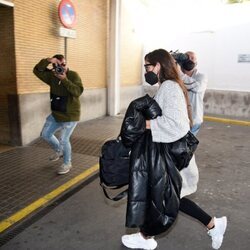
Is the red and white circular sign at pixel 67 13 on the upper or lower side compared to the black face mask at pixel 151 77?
upper

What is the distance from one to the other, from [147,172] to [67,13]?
5897 mm

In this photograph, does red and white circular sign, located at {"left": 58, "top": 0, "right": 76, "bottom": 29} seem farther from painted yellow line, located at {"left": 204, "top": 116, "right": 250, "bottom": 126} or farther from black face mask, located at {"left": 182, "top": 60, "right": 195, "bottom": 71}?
painted yellow line, located at {"left": 204, "top": 116, "right": 250, "bottom": 126}

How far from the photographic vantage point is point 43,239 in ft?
10.2

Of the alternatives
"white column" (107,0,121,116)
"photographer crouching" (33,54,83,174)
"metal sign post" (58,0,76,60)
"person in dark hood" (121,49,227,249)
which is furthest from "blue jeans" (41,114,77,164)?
"white column" (107,0,121,116)

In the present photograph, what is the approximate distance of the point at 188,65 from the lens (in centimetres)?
456

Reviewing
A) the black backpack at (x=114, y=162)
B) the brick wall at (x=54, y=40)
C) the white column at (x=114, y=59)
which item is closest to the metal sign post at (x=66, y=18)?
the brick wall at (x=54, y=40)

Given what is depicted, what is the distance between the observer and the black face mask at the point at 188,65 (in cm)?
453

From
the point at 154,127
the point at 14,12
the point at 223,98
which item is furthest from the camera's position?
the point at 223,98

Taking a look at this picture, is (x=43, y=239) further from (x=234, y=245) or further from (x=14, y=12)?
(x=14, y=12)

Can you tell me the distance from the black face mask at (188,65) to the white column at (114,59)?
539 centimetres

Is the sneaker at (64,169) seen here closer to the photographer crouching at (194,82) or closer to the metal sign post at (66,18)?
the photographer crouching at (194,82)

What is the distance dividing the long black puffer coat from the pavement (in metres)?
0.71

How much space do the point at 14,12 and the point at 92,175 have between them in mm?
3573

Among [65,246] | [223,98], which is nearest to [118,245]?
[65,246]
